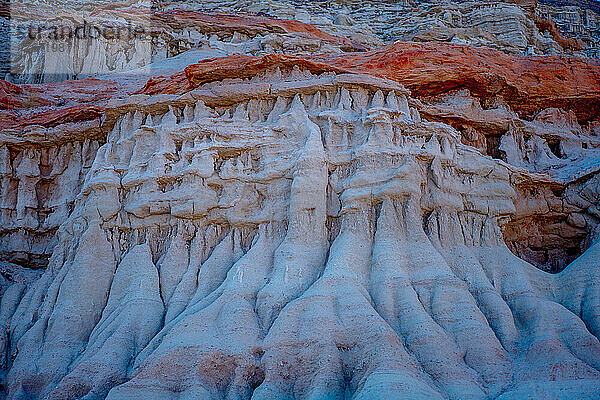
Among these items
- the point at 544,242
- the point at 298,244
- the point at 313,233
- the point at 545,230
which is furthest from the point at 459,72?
the point at 298,244

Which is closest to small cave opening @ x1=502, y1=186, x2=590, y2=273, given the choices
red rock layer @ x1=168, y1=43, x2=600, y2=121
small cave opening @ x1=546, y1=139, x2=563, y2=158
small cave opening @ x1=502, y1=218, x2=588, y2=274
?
small cave opening @ x1=502, y1=218, x2=588, y2=274

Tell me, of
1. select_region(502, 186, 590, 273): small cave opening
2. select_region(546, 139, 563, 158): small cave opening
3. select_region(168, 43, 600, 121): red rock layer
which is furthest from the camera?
select_region(546, 139, 563, 158): small cave opening

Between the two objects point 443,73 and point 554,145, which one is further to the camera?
point 554,145

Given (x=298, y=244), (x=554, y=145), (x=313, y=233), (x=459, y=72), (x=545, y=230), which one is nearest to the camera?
(x=298, y=244)

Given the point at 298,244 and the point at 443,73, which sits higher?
the point at 443,73

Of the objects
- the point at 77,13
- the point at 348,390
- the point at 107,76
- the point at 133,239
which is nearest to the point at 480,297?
the point at 348,390

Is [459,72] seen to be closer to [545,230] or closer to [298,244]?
[545,230]

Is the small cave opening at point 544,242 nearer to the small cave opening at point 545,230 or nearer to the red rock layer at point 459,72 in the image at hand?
the small cave opening at point 545,230

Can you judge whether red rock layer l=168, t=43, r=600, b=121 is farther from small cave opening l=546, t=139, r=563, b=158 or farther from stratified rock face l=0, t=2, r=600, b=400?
small cave opening l=546, t=139, r=563, b=158
